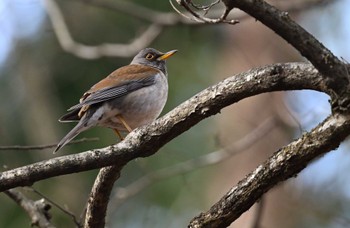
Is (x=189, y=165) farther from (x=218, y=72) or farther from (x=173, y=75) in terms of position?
(x=173, y=75)

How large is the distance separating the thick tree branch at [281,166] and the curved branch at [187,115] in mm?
75

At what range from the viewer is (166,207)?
9984 millimetres

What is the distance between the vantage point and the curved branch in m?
3.75

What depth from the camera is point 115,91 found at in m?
6.02

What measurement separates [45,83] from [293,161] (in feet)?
24.2

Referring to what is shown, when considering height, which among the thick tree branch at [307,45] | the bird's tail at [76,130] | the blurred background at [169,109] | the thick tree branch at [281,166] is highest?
the thick tree branch at [307,45]

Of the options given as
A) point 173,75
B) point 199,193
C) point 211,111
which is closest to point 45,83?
point 173,75

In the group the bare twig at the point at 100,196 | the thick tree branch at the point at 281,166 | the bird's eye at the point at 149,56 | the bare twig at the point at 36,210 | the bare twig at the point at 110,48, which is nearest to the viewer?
the thick tree branch at the point at 281,166

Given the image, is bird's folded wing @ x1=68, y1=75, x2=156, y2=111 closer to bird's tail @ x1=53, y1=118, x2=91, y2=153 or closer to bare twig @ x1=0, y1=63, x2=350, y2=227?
bird's tail @ x1=53, y1=118, x2=91, y2=153

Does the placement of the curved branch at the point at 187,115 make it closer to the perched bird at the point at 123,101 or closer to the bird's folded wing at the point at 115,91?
the perched bird at the point at 123,101

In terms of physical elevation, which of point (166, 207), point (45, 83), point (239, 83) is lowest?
point (166, 207)

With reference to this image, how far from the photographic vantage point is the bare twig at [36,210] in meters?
5.30

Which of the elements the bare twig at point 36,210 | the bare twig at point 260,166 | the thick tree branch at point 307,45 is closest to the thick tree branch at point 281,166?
the bare twig at point 260,166

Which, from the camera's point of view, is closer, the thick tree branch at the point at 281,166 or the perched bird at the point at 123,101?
the thick tree branch at the point at 281,166
